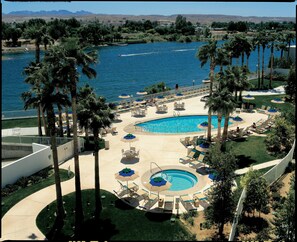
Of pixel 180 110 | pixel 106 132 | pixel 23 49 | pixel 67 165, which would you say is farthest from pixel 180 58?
pixel 67 165

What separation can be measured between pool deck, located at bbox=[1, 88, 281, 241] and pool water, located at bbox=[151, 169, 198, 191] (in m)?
0.59

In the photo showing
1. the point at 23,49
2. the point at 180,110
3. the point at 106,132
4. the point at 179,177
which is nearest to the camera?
the point at 179,177

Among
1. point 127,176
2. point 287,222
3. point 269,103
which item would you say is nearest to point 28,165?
point 127,176

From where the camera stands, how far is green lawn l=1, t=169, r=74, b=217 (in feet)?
62.2

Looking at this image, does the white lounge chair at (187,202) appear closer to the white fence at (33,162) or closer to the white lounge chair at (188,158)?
the white lounge chair at (188,158)

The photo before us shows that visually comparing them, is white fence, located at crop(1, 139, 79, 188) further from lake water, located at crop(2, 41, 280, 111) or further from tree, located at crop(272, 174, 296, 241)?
lake water, located at crop(2, 41, 280, 111)

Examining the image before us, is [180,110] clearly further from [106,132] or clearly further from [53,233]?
[53,233]

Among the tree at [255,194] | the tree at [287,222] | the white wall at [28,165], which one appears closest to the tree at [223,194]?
the tree at [287,222]

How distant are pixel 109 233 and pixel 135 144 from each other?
13792mm

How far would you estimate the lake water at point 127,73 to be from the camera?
2564 inches

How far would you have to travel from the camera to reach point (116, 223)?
1670 centimetres

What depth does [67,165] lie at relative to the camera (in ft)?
80.4

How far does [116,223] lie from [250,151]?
14.9m

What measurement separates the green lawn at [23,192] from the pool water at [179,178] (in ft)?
21.9
